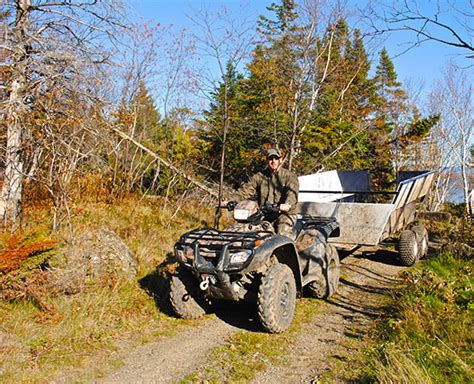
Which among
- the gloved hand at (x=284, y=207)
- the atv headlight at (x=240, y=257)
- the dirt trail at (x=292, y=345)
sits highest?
the gloved hand at (x=284, y=207)

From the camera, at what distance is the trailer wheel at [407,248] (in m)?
7.96

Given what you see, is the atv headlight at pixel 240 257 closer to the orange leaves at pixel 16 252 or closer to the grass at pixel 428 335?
the grass at pixel 428 335

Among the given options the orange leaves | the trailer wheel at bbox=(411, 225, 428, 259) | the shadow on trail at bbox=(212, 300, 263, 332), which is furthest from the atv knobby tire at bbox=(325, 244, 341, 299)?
the orange leaves

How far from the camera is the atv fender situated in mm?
4535

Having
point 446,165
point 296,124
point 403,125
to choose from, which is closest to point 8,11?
point 296,124

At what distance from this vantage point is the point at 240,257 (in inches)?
181

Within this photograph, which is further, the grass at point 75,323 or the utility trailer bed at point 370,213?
the utility trailer bed at point 370,213

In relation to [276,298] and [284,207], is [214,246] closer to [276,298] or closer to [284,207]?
[276,298]

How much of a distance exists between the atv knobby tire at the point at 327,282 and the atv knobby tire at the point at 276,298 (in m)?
1.16

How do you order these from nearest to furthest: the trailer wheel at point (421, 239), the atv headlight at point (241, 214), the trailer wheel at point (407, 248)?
the atv headlight at point (241, 214) < the trailer wheel at point (407, 248) < the trailer wheel at point (421, 239)

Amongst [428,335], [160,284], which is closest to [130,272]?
[160,284]

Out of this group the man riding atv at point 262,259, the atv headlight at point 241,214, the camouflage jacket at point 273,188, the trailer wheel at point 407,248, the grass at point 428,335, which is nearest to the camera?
the grass at point 428,335

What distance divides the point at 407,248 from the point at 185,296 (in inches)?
179

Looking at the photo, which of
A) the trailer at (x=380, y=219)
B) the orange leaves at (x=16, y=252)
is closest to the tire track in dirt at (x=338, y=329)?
the trailer at (x=380, y=219)
